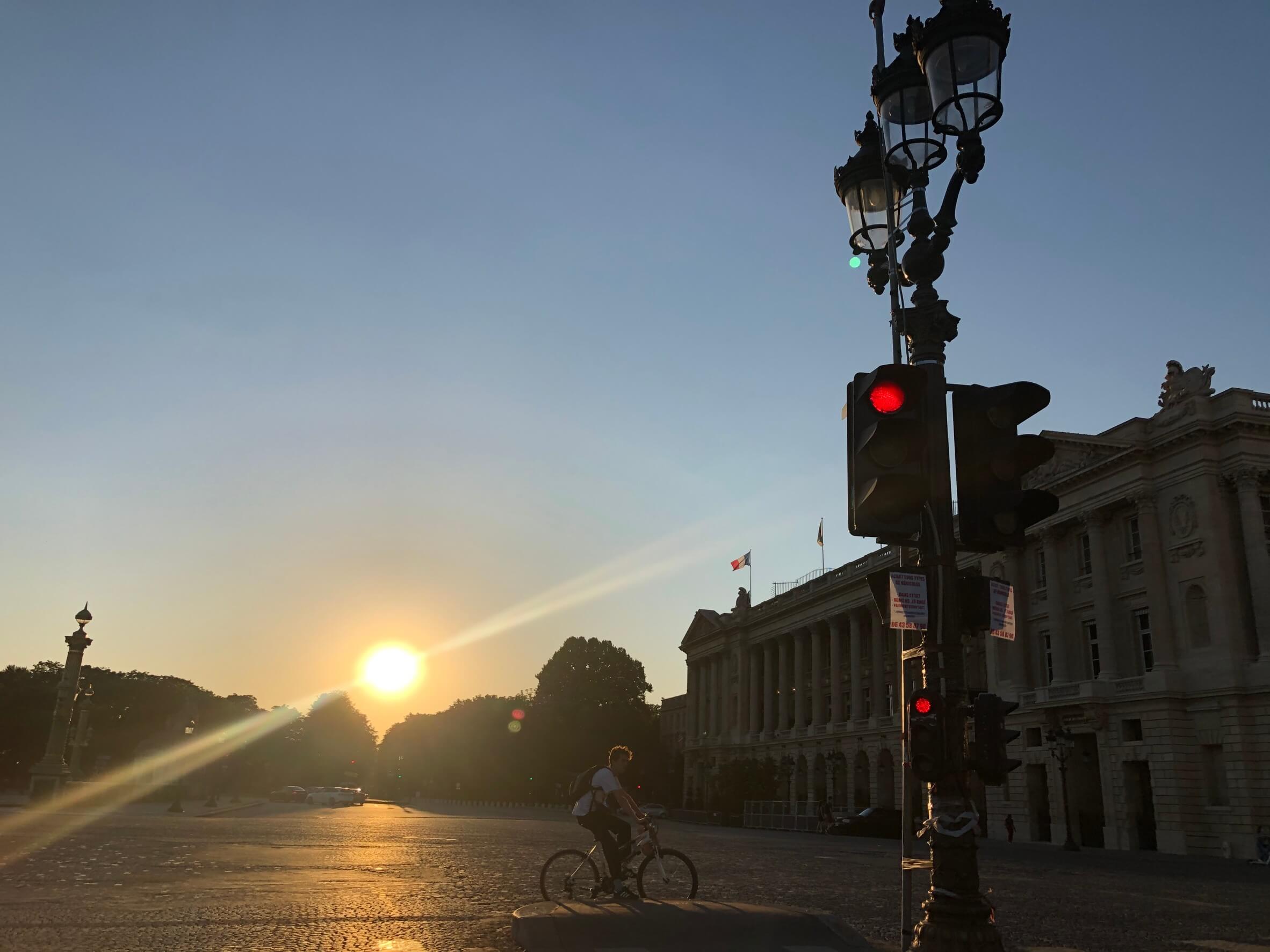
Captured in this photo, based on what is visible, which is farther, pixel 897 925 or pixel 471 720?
pixel 471 720

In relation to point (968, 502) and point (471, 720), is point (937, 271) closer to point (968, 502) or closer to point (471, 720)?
point (968, 502)

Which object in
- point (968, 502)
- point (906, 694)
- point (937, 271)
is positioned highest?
point (937, 271)

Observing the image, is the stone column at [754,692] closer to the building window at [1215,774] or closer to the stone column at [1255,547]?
the building window at [1215,774]

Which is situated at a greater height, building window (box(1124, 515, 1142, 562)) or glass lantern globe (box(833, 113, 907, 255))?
building window (box(1124, 515, 1142, 562))

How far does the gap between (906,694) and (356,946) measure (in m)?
5.26

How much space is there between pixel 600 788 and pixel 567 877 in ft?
4.28

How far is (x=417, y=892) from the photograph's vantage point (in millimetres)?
13562

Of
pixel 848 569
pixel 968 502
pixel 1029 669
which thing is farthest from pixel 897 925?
pixel 848 569

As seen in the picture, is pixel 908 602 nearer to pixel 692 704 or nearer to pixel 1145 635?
pixel 1145 635

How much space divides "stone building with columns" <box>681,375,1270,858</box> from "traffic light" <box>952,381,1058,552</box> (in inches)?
1285

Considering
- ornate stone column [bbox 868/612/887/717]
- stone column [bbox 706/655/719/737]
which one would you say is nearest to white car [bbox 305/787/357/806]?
stone column [bbox 706/655/719/737]

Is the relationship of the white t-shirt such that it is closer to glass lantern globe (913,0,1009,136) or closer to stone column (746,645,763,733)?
glass lantern globe (913,0,1009,136)

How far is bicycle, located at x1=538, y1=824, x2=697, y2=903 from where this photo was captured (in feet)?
37.1

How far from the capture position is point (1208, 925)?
42.8 ft
